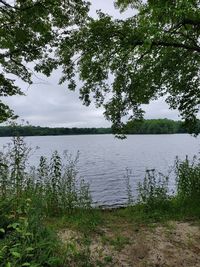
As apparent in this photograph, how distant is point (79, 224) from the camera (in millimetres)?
8500

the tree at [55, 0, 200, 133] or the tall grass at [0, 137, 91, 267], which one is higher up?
the tree at [55, 0, 200, 133]

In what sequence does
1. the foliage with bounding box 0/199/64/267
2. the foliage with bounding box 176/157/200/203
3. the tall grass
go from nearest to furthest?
1. the foliage with bounding box 0/199/64/267
2. the tall grass
3. the foliage with bounding box 176/157/200/203

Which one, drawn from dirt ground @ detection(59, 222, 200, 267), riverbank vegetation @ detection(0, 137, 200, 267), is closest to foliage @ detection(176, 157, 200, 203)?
riverbank vegetation @ detection(0, 137, 200, 267)

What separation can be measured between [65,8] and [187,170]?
22.6 ft

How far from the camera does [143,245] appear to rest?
7.43m

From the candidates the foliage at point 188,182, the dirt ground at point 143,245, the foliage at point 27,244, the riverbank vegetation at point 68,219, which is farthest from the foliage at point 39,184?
the foliage at point 188,182

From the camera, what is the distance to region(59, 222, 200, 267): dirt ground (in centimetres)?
675

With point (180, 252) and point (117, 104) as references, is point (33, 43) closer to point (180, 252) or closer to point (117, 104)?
point (117, 104)

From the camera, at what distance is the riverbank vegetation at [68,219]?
534 centimetres

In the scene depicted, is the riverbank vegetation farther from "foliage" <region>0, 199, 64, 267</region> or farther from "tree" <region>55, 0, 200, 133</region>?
"tree" <region>55, 0, 200, 133</region>

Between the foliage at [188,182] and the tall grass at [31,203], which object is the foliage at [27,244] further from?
the foliage at [188,182]

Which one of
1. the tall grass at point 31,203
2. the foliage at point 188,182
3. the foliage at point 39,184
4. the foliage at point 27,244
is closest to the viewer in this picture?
the foliage at point 27,244

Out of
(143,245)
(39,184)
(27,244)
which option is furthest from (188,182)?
(27,244)

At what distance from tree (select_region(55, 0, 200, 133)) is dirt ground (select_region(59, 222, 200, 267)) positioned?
20.1ft
